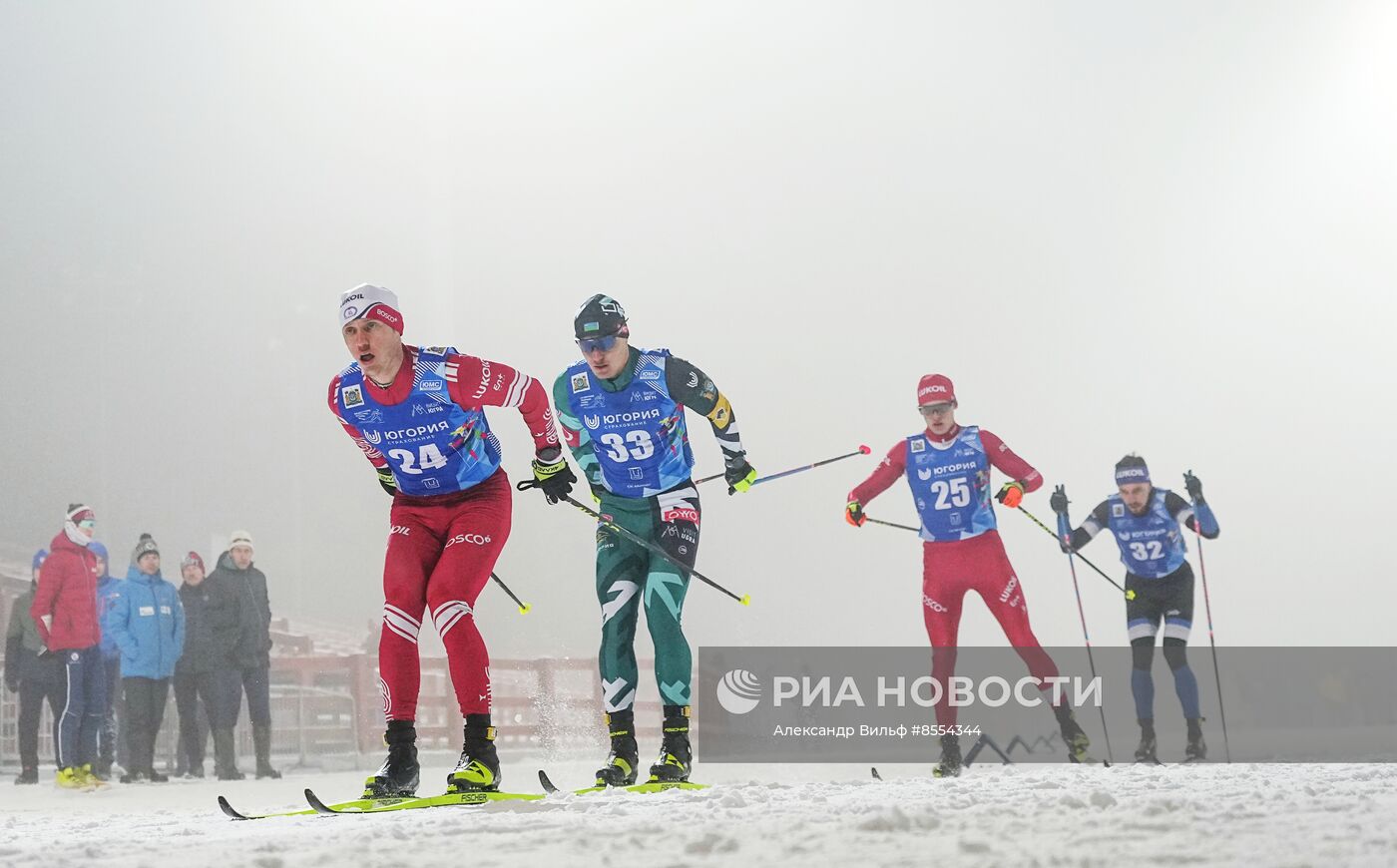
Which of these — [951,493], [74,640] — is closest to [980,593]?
[951,493]

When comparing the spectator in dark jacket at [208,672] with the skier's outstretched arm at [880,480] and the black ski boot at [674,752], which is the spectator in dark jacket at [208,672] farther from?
the black ski boot at [674,752]

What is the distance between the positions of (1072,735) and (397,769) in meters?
2.94

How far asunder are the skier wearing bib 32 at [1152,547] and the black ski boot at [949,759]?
1.62 metres

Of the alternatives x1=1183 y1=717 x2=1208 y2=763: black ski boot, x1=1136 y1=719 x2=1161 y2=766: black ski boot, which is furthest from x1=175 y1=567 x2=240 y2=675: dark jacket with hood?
x1=1183 y1=717 x2=1208 y2=763: black ski boot

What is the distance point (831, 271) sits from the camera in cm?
1084

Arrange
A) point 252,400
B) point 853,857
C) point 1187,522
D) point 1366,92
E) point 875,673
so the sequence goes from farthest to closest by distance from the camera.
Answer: point 252,400 < point 1366,92 < point 875,673 < point 1187,522 < point 853,857

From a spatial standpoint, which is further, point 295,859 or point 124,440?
point 124,440

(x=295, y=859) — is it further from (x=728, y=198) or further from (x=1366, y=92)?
(x=1366, y=92)

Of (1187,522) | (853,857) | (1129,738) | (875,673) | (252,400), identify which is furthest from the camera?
(252,400)

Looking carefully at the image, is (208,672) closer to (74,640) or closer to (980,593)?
(74,640)

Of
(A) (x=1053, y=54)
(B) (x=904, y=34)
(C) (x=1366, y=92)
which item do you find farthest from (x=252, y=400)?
(C) (x=1366, y=92)

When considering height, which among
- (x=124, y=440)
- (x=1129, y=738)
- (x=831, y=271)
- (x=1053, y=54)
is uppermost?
(x=1053, y=54)

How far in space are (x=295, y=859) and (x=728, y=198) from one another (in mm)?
9268

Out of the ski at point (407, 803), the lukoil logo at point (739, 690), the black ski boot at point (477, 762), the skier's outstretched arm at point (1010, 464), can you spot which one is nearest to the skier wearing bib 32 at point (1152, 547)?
the skier's outstretched arm at point (1010, 464)
